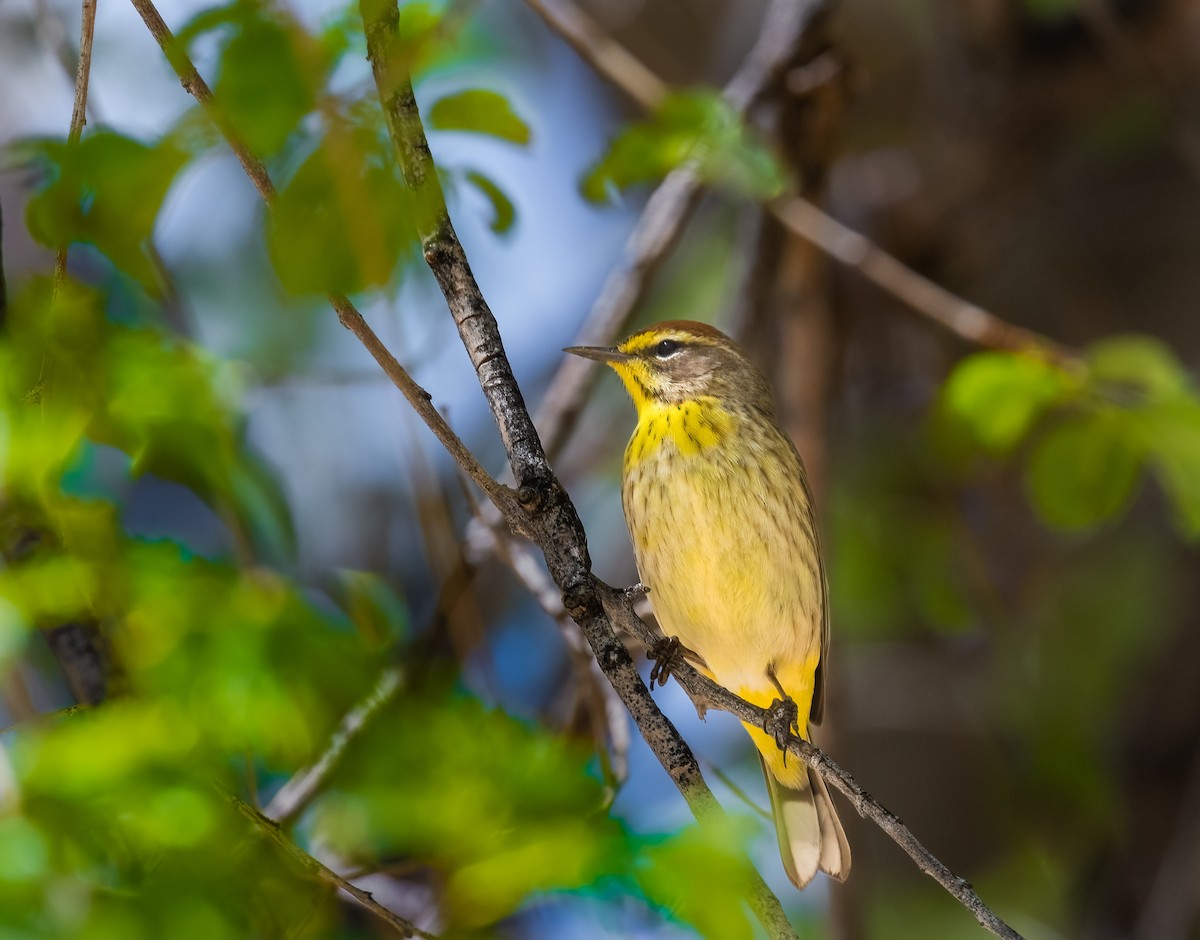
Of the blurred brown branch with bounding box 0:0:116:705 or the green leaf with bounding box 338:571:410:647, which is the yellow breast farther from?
the blurred brown branch with bounding box 0:0:116:705

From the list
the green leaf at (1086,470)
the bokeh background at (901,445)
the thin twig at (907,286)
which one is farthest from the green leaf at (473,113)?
the green leaf at (1086,470)

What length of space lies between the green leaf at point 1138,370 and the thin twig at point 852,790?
1.40 metres

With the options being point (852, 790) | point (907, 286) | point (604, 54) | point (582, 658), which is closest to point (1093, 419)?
point (907, 286)

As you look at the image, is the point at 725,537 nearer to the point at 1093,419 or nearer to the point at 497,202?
the point at 1093,419

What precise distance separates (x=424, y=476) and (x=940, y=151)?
130 inches

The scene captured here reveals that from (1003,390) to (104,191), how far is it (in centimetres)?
203

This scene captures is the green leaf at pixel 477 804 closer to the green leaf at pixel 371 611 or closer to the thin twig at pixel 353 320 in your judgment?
the thin twig at pixel 353 320

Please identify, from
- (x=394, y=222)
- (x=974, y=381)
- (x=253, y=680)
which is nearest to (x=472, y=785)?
(x=253, y=680)

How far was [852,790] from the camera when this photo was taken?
179 cm

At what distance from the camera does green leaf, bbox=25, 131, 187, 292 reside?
1.85m

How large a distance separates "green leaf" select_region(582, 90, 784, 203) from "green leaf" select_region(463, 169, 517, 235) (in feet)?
1.88

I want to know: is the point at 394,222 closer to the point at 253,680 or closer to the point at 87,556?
the point at 253,680

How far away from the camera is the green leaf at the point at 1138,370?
112 inches

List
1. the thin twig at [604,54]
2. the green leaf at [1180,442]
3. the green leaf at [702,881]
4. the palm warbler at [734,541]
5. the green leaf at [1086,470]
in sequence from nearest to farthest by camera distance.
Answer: the green leaf at [702,881]
the green leaf at [1180,442]
the green leaf at [1086,470]
the palm warbler at [734,541]
the thin twig at [604,54]
